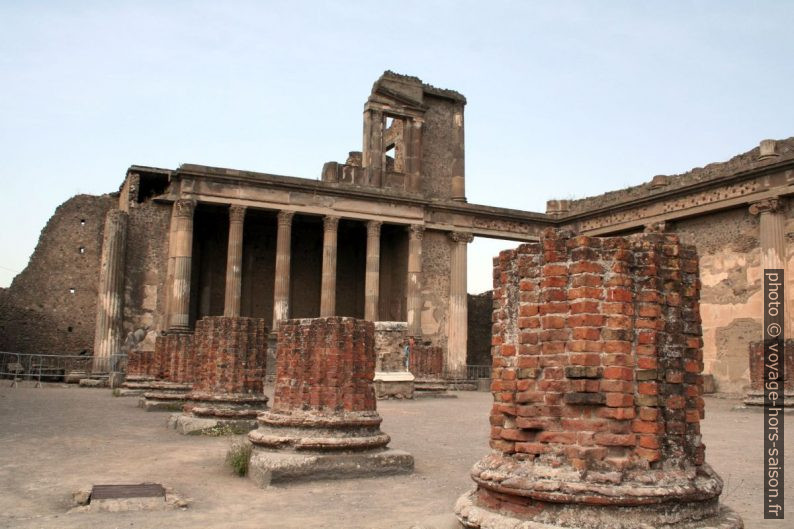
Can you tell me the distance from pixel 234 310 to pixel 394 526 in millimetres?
17769

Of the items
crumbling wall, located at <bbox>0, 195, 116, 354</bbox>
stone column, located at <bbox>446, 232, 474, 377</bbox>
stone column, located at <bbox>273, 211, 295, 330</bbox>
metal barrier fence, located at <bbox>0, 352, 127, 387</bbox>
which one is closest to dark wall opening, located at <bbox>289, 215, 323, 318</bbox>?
stone column, located at <bbox>273, 211, 295, 330</bbox>

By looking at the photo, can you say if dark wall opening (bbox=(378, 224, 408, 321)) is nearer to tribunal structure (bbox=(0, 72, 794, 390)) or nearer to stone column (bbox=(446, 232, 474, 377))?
tribunal structure (bbox=(0, 72, 794, 390))

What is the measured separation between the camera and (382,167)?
1017 inches

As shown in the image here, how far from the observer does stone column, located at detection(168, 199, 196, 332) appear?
2119 cm

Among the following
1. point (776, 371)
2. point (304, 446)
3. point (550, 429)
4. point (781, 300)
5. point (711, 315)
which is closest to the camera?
point (550, 429)

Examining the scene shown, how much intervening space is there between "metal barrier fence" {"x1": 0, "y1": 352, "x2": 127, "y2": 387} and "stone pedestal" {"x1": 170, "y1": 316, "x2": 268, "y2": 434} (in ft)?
38.1

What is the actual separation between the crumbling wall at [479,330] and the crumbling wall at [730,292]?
994 centimetres

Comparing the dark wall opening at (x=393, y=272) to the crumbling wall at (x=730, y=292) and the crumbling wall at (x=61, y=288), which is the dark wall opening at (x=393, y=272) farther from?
the crumbling wall at (x=61, y=288)

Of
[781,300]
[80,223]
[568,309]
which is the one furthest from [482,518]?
[80,223]

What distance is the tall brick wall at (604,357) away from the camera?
3.39 m

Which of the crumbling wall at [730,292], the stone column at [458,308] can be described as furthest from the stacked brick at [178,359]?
the crumbling wall at [730,292]

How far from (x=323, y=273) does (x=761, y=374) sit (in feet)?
42.7

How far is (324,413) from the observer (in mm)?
6676

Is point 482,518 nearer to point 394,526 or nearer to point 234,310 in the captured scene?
point 394,526
